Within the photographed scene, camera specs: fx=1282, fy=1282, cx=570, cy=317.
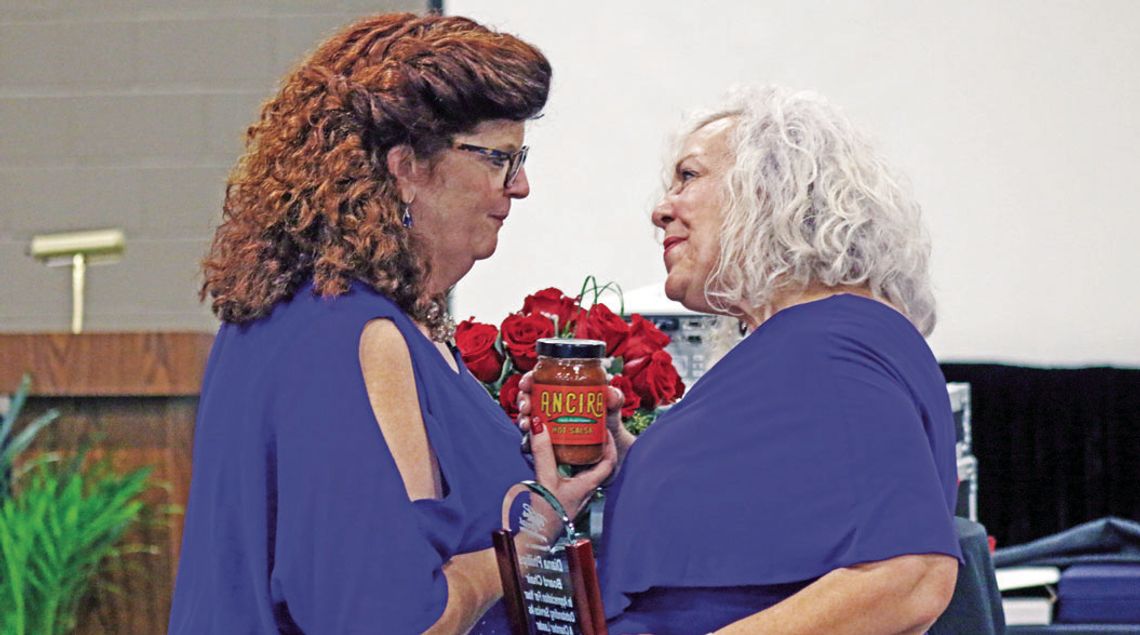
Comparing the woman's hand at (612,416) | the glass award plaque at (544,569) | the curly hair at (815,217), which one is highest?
the curly hair at (815,217)

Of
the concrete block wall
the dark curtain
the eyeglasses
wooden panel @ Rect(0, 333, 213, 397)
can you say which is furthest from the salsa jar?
the concrete block wall

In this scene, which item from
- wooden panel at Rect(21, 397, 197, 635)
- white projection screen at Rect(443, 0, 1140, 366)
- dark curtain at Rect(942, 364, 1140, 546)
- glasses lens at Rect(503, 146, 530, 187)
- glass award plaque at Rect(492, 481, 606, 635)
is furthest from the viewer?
white projection screen at Rect(443, 0, 1140, 366)

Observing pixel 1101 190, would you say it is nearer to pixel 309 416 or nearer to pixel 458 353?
pixel 458 353

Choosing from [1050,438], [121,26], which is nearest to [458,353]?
[1050,438]

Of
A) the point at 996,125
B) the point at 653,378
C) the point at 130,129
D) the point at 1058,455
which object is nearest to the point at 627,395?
the point at 653,378

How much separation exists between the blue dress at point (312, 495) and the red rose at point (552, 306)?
10.8 inches

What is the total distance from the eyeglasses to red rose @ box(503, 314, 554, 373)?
0.18 metres

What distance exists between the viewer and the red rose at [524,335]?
55.7 inches

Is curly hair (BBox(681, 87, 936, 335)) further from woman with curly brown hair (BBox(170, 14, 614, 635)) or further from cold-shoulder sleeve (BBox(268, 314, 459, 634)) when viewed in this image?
cold-shoulder sleeve (BBox(268, 314, 459, 634))

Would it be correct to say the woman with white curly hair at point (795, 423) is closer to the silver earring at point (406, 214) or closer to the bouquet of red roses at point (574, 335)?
the bouquet of red roses at point (574, 335)

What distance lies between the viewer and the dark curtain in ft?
9.56

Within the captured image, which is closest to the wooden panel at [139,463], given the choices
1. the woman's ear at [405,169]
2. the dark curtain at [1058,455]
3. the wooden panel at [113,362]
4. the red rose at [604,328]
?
the wooden panel at [113,362]

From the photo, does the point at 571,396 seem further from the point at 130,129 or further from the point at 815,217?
the point at 130,129

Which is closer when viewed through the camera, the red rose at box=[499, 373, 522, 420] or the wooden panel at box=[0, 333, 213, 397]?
the red rose at box=[499, 373, 522, 420]
